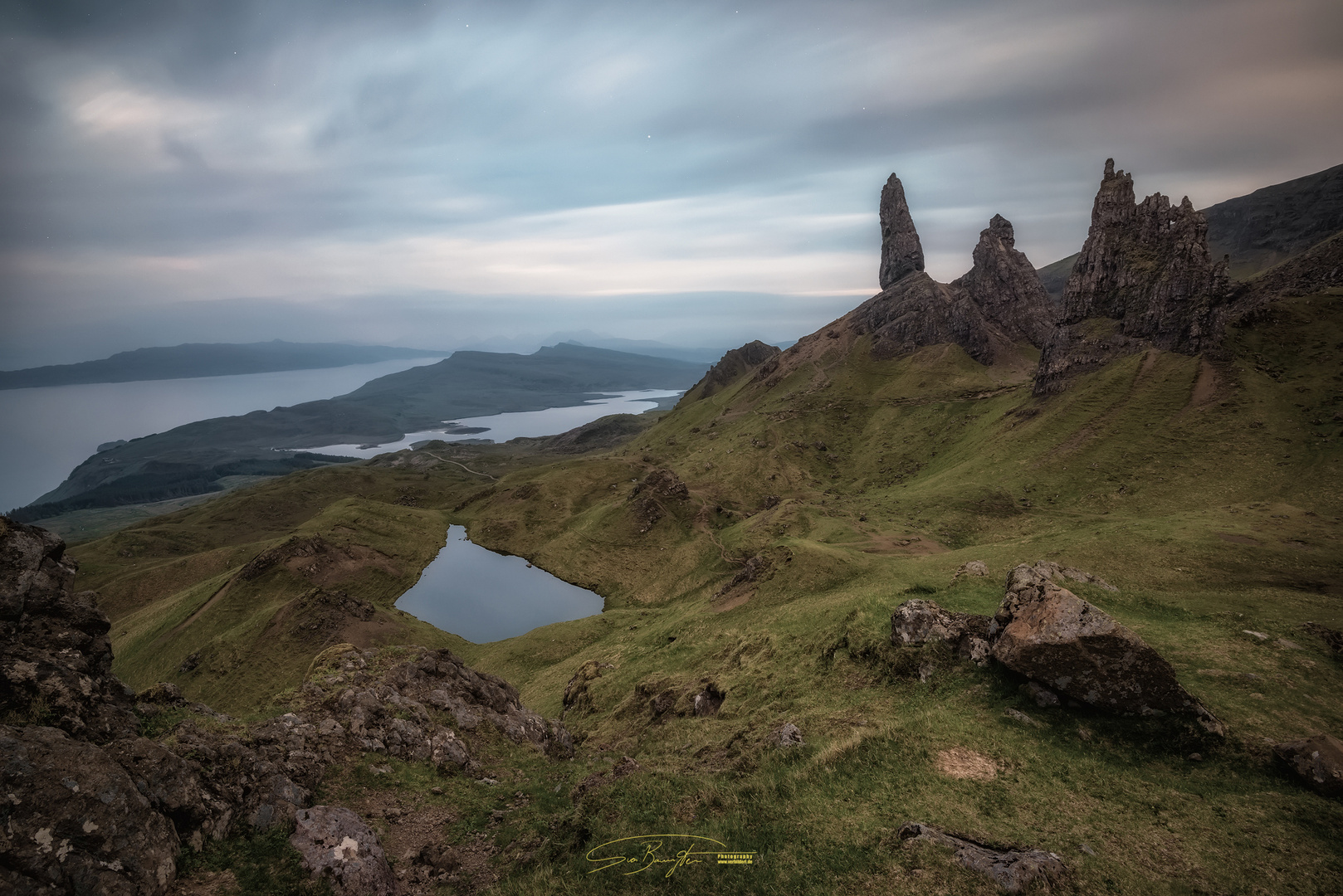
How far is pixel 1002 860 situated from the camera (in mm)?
14445

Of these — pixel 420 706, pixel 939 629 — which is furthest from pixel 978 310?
pixel 420 706

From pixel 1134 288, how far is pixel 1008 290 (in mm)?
82385

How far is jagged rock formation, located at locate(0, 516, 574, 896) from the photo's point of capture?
39.9 feet

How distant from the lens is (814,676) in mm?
30156

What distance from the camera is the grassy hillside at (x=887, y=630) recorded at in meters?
16.1

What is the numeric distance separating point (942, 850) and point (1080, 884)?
9.99 ft

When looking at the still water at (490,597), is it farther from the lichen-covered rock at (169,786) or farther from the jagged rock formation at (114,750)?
the lichen-covered rock at (169,786)

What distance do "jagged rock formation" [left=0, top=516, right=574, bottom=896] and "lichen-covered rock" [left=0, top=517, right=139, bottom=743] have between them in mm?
36

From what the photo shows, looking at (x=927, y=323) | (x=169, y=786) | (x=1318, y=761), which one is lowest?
(x=1318, y=761)

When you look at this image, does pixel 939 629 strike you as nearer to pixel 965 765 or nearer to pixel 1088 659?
pixel 1088 659

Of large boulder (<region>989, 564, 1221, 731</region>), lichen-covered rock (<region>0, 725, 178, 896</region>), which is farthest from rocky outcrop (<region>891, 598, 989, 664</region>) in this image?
lichen-covered rock (<region>0, 725, 178, 896</region>)

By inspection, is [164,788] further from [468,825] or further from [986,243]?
[986,243]

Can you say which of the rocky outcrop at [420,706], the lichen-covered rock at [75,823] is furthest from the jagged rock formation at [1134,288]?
the lichen-covered rock at [75,823]

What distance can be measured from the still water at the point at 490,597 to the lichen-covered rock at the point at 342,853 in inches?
2374
